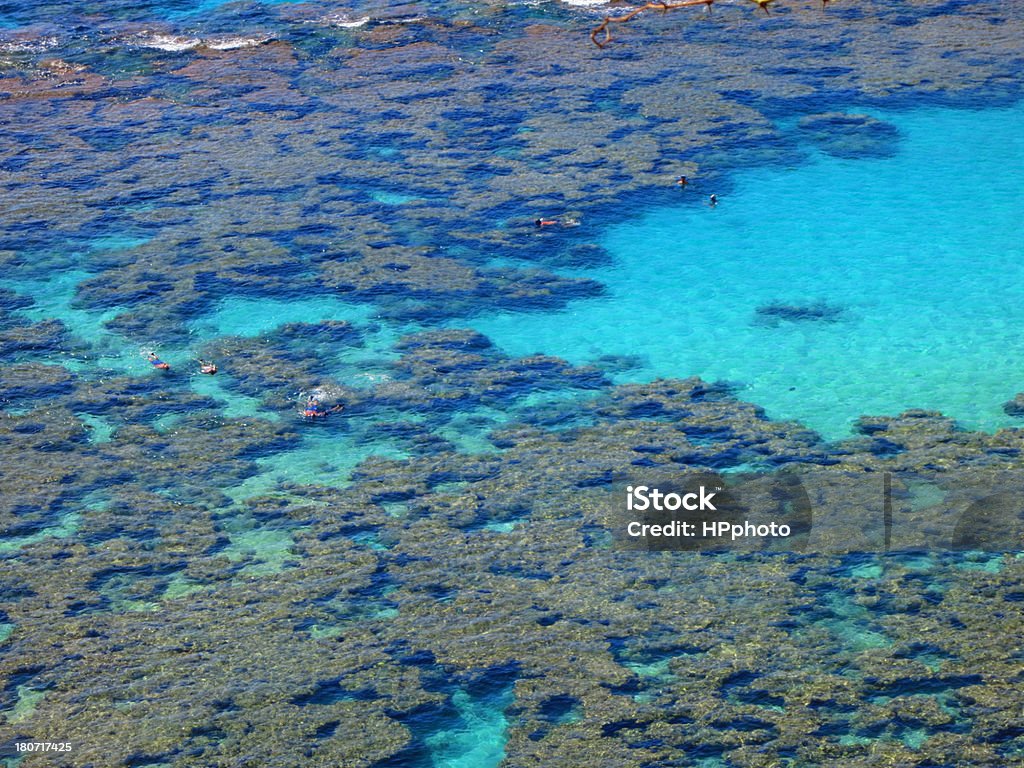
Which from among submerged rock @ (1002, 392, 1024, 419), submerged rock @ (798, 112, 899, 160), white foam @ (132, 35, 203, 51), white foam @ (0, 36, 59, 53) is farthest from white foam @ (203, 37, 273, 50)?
submerged rock @ (1002, 392, 1024, 419)

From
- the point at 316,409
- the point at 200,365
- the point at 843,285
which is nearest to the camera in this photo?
the point at 316,409

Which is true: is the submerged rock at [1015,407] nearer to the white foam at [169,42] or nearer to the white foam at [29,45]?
the white foam at [169,42]

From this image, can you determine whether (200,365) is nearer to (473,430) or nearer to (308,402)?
(308,402)

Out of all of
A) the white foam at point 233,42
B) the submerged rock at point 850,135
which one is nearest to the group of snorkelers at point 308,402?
the submerged rock at point 850,135

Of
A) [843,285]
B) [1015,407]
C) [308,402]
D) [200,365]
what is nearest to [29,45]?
[200,365]

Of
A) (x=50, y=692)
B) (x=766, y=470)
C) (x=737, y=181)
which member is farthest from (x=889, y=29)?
(x=50, y=692)

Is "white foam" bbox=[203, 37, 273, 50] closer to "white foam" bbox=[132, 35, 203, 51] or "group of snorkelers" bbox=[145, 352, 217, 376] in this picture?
"white foam" bbox=[132, 35, 203, 51]
